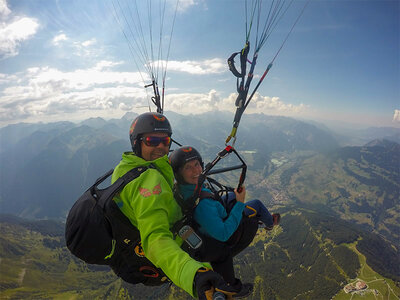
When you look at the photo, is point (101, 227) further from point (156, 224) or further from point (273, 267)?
point (273, 267)

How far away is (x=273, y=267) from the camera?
11750 cm

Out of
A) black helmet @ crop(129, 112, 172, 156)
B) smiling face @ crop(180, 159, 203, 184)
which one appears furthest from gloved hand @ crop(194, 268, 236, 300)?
smiling face @ crop(180, 159, 203, 184)

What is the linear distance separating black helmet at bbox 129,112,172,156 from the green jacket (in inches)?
50.7

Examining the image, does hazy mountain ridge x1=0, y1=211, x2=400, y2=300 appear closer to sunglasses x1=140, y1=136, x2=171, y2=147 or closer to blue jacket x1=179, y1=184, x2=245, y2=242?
blue jacket x1=179, y1=184, x2=245, y2=242

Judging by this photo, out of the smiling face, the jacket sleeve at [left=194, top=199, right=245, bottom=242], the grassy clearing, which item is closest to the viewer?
the jacket sleeve at [left=194, top=199, right=245, bottom=242]

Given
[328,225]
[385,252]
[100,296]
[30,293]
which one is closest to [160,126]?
[100,296]

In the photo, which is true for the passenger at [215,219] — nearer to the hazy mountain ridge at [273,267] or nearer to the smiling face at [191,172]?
the smiling face at [191,172]

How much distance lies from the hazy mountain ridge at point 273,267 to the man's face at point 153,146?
4121 inches

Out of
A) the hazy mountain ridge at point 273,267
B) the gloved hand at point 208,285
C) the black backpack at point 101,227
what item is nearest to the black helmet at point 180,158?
the black backpack at point 101,227

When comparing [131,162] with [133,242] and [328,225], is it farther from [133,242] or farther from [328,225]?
[328,225]

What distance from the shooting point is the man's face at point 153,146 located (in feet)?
12.7

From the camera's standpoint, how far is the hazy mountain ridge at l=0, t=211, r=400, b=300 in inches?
4031

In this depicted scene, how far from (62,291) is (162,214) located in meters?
154

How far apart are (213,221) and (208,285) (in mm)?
1915
